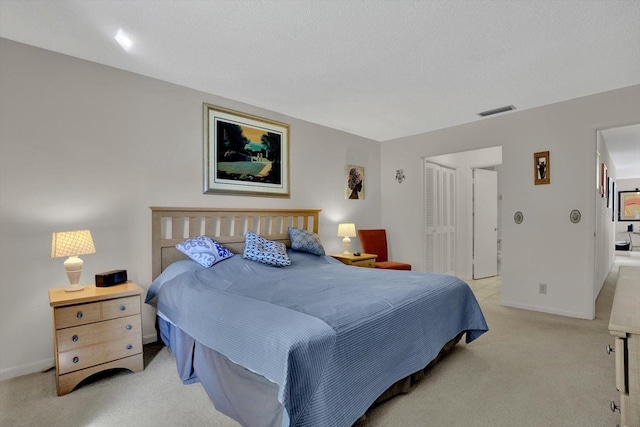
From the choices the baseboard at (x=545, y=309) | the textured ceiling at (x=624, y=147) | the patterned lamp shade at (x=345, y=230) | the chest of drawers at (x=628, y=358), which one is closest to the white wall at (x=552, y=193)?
the baseboard at (x=545, y=309)

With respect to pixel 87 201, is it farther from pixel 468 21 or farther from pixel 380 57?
pixel 468 21

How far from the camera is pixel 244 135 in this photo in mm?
3701

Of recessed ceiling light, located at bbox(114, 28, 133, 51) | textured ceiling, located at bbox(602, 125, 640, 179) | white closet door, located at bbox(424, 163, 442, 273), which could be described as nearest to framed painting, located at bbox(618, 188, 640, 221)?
textured ceiling, located at bbox(602, 125, 640, 179)

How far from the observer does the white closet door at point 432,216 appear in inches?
205

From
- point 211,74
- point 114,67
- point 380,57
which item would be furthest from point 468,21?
point 114,67

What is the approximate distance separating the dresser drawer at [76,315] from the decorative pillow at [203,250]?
794 millimetres

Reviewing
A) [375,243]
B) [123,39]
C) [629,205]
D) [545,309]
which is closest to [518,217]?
[545,309]

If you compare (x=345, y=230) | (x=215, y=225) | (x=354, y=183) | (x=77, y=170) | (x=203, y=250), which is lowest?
(x=203, y=250)

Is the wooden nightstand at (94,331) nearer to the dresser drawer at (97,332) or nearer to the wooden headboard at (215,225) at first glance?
A: the dresser drawer at (97,332)

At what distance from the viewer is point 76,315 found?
220cm

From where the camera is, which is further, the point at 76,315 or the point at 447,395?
the point at 76,315

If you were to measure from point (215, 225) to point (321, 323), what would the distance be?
2179mm

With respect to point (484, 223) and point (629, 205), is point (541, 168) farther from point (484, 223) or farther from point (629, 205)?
point (629, 205)

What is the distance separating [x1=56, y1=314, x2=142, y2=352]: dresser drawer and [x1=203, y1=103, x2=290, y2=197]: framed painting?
Result: 1.45 meters
